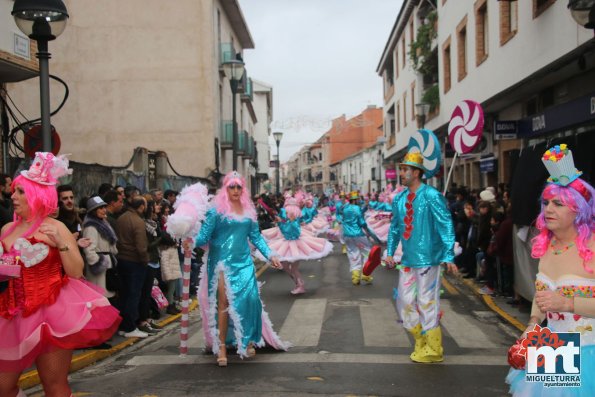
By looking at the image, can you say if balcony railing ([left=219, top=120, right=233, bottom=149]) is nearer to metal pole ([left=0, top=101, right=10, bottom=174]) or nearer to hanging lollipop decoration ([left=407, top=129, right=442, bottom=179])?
metal pole ([left=0, top=101, right=10, bottom=174])

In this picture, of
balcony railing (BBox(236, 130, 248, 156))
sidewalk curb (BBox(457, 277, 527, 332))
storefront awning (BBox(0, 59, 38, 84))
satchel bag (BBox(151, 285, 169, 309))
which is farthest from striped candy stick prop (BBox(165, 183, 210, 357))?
balcony railing (BBox(236, 130, 248, 156))

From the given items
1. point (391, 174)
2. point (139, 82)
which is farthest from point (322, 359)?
point (391, 174)

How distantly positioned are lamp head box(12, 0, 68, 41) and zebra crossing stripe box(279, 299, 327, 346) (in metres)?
4.58

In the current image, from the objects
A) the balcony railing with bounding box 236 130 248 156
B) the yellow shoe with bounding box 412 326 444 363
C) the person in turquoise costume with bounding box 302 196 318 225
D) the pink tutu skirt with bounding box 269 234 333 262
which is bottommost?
the yellow shoe with bounding box 412 326 444 363

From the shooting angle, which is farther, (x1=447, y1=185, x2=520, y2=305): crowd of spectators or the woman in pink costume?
(x1=447, y1=185, x2=520, y2=305): crowd of spectators

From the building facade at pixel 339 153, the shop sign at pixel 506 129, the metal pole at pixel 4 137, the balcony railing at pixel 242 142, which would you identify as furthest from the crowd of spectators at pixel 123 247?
the building facade at pixel 339 153

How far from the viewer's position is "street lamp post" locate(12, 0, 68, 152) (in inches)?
250

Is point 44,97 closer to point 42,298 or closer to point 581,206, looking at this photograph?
point 42,298

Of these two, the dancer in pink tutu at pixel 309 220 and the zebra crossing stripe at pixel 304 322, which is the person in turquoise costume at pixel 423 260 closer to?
the zebra crossing stripe at pixel 304 322

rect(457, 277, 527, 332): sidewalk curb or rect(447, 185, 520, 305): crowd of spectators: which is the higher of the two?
rect(447, 185, 520, 305): crowd of spectators

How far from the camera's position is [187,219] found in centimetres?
614

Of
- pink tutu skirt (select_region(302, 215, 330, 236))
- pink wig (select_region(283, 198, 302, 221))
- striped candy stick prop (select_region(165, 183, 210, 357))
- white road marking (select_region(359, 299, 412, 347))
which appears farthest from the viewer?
pink tutu skirt (select_region(302, 215, 330, 236))

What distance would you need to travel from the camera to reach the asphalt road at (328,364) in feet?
17.7

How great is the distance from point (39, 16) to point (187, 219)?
2765 mm
